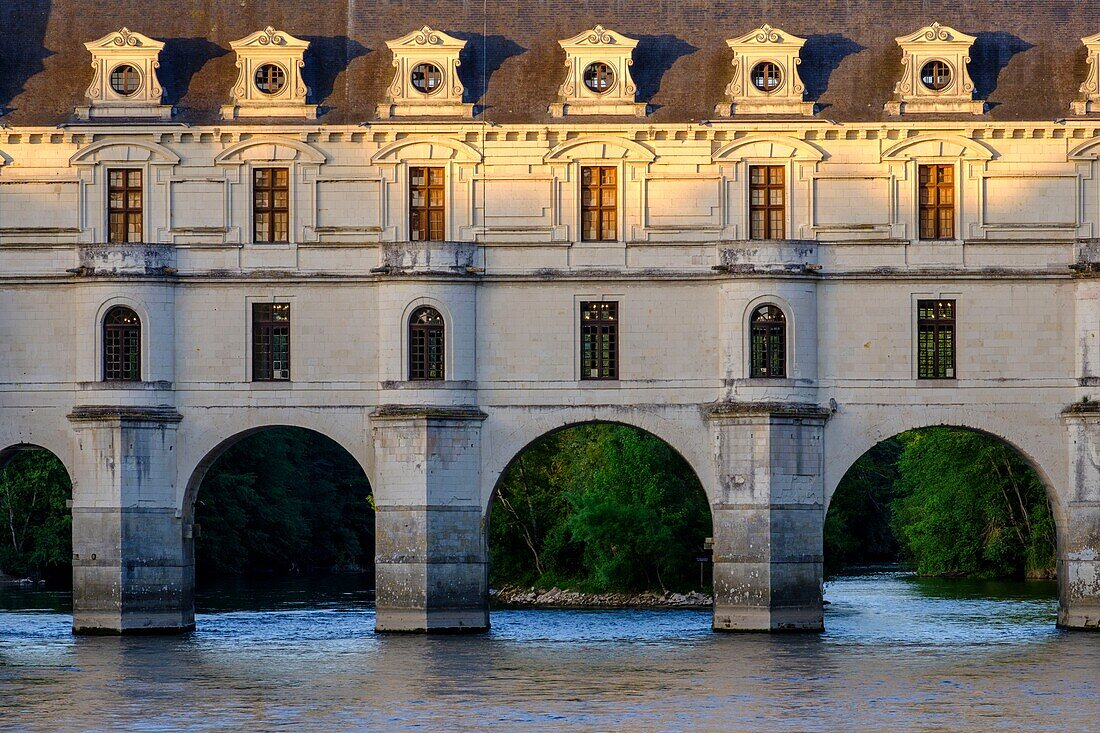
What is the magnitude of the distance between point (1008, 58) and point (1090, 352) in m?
7.58

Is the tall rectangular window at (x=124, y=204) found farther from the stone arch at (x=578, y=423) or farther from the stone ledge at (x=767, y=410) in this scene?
the stone ledge at (x=767, y=410)

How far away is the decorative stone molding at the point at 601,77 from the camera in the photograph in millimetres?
55469

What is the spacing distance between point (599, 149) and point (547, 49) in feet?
10.9

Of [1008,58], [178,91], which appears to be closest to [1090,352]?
[1008,58]

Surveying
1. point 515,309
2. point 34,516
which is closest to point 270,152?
point 515,309

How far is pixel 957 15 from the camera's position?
5688 cm

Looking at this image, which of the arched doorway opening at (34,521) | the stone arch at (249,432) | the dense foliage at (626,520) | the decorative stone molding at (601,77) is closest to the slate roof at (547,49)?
the decorative stone molding at (601,77)

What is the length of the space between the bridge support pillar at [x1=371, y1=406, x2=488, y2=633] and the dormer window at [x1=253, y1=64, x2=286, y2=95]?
8323mm

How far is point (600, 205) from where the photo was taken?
5541 centimetres

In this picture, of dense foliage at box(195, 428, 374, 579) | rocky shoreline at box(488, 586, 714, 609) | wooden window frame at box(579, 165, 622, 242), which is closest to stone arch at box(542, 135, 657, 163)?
wooden window frame at box(579, 165, 622, 242)

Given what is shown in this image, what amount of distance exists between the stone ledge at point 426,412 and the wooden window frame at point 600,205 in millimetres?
5004

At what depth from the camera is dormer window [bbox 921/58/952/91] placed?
182 ft

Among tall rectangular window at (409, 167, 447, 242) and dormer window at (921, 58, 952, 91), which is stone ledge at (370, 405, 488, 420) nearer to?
tall rectangular window at (409, 167, 447, 242)

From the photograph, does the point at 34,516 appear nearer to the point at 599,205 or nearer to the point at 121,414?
the point at 121,414
